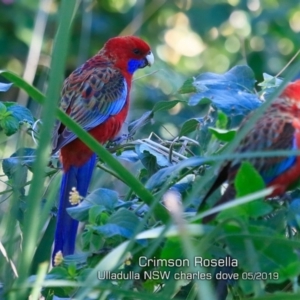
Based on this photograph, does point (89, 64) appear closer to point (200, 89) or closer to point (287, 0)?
point (200, 89)

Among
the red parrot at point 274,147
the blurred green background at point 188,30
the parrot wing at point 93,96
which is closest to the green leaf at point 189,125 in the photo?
the red parrot at point 274,147

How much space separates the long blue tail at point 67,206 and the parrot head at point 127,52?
64cm

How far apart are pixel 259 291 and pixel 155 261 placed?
250mm

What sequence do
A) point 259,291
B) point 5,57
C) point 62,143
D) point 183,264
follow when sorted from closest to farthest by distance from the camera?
point 259,291, point 183,264, point 62,143, point 5,57

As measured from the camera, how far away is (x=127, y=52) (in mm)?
2852

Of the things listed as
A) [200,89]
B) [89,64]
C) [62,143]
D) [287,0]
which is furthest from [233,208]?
[287,0]

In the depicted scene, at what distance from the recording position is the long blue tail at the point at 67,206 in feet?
6.21

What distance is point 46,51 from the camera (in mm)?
4211

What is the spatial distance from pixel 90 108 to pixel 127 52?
41 cm

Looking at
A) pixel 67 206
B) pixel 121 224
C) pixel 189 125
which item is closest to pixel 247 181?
pixel 121 224

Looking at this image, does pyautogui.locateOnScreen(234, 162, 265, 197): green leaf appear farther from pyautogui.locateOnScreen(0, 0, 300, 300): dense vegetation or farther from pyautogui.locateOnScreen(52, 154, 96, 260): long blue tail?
pyautogui.locateOnScreen(52, 154, 96, 260): long blue tail

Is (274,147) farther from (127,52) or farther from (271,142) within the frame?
(127,52)

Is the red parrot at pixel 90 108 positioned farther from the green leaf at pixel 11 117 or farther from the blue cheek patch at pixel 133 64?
the green leaf at pixel 11 117

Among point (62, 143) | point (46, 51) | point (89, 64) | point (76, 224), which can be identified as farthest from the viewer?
point (46, 51)
